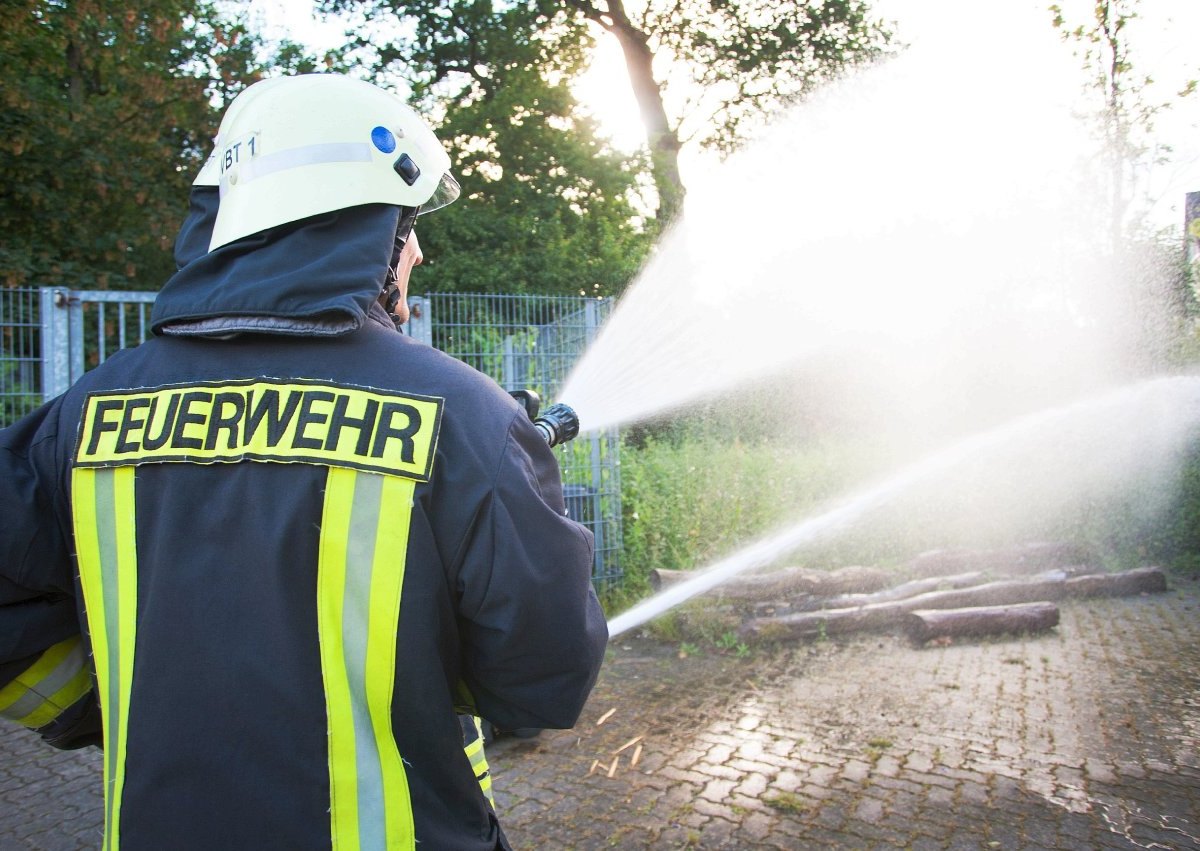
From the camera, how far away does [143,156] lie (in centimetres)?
1291

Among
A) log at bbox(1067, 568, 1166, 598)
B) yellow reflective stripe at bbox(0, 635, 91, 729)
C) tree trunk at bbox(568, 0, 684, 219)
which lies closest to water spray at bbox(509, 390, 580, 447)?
yellow reflective stripe at bbox(0, 635, 91, 729)

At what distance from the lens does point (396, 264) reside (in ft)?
5.91

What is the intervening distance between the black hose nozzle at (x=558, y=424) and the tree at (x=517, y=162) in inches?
476

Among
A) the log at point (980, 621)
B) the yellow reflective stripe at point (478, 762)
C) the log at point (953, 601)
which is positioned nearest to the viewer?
the yellow reflective stripe at point (478, 762)

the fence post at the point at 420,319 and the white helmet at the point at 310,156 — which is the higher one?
the fence post at the point at 420,319

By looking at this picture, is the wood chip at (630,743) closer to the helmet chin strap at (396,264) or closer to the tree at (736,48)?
the helmet chin strap at (396,264)

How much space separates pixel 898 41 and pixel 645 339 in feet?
51.8

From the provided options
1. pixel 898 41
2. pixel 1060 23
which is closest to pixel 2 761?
pixel 1060 23

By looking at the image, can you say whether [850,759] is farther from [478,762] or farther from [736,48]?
[736,48]

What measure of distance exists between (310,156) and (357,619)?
0.83 metres

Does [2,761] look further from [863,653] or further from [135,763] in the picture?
[863,653]

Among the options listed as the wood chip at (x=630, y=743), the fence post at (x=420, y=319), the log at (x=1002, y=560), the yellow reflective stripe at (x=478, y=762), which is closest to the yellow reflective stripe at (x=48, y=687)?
the yellow reflective stripe at (x=478, y=762)

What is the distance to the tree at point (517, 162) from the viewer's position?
1473cm

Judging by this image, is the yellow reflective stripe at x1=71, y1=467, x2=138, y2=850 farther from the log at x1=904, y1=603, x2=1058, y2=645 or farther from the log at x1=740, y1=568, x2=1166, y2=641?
the log at x1=904, y1=603, x2=1058, y2=645
